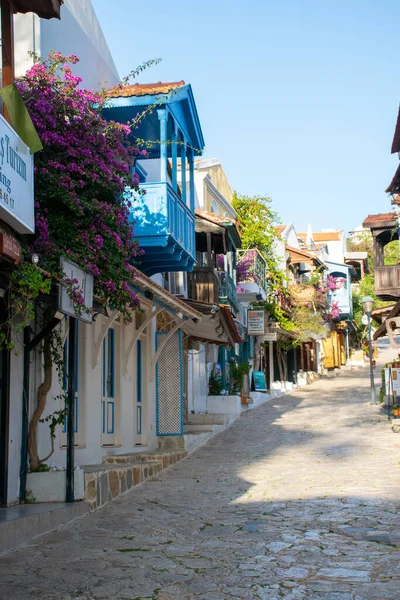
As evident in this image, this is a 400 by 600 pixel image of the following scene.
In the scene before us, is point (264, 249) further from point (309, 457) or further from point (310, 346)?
point (309, 457)

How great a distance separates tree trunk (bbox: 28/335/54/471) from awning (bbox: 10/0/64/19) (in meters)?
3.73

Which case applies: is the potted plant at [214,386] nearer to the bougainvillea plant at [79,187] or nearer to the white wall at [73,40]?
the white wall at [73,40]

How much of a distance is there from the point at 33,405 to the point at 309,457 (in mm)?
6889

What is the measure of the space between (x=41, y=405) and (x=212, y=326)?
30.9 ft

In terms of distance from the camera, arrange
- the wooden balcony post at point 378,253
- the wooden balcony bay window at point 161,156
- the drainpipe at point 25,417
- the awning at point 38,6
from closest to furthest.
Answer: the awning at point 38,6 → the drainpipe at point 25,417 → the wooden balcony bay window at point 161,156 → the wooden balcony post at point 378,253

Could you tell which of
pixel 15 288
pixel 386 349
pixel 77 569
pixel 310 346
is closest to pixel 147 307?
pixel 15 288

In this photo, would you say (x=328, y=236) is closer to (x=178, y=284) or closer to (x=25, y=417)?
(x=178, y=284)

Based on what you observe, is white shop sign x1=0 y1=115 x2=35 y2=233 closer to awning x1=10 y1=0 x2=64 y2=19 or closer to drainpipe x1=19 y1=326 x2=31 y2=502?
awning x1=10 y1=0 x2=64 y2=19

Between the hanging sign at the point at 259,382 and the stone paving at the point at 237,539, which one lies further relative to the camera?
the hanging sign at the point at 259,382

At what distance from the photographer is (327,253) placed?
57469 millimetres

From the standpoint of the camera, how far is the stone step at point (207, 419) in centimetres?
2053

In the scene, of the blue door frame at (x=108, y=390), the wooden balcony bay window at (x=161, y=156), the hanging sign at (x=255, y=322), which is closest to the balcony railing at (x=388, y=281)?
the hanging sign at (x=255, y=322)

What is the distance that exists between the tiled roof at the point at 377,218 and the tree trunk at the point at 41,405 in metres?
25.3

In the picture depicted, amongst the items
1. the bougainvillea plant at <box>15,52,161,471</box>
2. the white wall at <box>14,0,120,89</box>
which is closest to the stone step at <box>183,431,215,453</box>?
the bougainvillea plant at <box>15,52,161,471</box>
